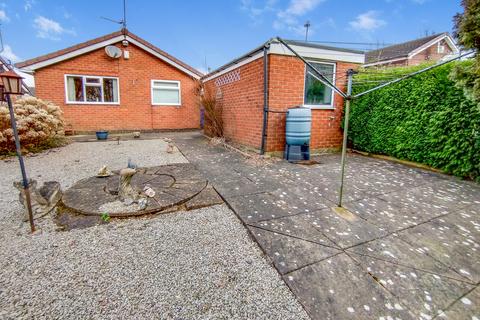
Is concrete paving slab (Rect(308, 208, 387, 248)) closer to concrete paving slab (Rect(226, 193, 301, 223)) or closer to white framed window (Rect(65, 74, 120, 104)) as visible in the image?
concrete paving slab (Rect(226, 193, 301, 223))

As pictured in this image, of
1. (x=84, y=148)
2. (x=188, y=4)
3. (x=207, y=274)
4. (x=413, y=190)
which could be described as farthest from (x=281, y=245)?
(x=188, y=4)

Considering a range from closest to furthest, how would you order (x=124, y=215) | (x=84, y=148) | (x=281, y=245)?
(x=281, y=245) < (x=124, y=215) < (x=84, y=148)

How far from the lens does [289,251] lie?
74.0 inches

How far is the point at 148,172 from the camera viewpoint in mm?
4020

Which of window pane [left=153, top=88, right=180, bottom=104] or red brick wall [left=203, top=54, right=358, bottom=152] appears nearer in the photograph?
red brick wall [left=203, top=54, right=358, bottom=152]

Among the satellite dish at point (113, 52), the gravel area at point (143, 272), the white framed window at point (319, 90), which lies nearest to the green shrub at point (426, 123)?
the white framed window at point (319, 90)

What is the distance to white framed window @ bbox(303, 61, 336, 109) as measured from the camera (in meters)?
5.50

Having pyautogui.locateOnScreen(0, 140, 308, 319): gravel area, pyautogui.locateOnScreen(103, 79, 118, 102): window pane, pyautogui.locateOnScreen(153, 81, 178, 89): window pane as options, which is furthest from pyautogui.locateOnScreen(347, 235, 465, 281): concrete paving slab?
pyautogui.locateOnScreen(103, 79, 118, 102): window pane

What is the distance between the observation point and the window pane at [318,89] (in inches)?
217

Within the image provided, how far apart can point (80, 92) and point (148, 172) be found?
8.14 metres

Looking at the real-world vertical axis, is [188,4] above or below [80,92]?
above

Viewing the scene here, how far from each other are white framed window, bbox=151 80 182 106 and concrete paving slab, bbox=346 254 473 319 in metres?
10.8

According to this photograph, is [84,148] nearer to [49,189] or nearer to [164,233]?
[49,189]

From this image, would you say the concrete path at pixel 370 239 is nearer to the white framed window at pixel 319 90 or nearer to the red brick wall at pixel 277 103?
the red brick wall at pixel 277 103
